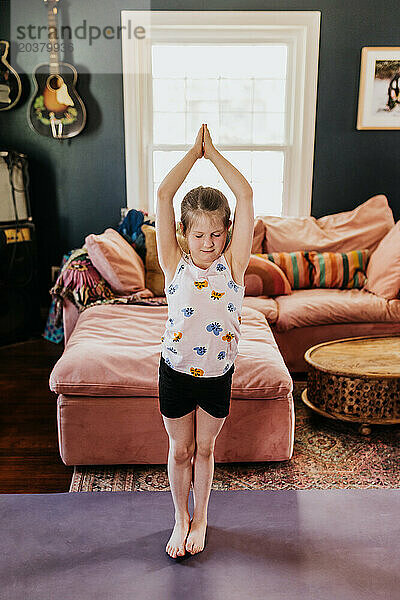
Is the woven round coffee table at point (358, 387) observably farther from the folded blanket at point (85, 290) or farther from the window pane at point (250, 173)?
the window pane at point (250, 173)

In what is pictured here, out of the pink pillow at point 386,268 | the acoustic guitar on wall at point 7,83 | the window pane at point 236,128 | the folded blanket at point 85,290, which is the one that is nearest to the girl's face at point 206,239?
the folded blanket at point 85,290

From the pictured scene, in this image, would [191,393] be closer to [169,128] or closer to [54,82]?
[169,128]

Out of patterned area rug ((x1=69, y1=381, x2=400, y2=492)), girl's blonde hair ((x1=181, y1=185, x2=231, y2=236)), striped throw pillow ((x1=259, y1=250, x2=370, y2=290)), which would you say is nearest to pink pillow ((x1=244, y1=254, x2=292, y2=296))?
striped throw pillow ((x1=259, y1=250, x2=370, y2=290))

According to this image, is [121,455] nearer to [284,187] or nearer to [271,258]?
[271,258]

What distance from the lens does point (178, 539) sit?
5.74 feet

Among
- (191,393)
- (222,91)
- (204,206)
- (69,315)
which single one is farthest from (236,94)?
(191,393)

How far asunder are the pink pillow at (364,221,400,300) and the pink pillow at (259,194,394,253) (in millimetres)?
154

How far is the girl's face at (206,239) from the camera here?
157 cm

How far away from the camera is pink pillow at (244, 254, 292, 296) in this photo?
3.73 metres

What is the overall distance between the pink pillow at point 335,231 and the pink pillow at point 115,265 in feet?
3.47

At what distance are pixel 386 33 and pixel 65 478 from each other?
3850 millimetres

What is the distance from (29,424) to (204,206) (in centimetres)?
188

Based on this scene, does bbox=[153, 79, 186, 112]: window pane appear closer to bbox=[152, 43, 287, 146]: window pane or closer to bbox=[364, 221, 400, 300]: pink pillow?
bbox=[152, 43, 287, 146]: window pane

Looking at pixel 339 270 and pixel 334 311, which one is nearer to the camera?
pixel 334 311
